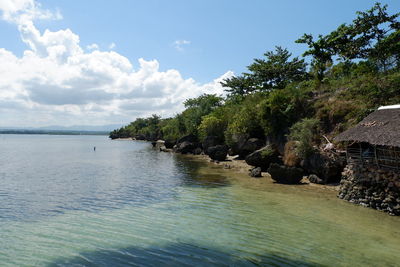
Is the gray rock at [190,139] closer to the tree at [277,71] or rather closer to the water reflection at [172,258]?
the tree at [277,71]

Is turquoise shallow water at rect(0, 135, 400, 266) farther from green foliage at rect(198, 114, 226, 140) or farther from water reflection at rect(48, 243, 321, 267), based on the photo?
green foliage at rect(198, 114, 226, 140)

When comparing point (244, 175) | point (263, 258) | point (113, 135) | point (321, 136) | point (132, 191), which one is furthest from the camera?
Result: point (113, 135)

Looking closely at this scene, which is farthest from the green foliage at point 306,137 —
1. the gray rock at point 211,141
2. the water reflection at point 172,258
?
the gray rock at point 211,141

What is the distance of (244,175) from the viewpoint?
101 feet

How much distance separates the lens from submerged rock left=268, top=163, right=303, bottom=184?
25.3 m

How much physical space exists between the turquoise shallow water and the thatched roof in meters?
4.21

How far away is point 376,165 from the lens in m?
17.7

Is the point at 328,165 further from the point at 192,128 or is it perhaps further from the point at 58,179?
the point at 192,128

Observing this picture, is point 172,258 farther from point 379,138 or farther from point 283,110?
point 283,110

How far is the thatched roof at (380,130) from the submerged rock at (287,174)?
6308 mm

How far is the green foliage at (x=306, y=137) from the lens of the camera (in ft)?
87.6

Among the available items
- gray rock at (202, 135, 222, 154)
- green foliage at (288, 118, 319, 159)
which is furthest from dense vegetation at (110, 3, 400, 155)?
gray rock at (202, 135, 222, 154)

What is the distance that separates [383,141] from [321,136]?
38.7 feet

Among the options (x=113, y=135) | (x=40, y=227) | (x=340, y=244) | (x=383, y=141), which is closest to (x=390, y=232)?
(x=340, y=244)
